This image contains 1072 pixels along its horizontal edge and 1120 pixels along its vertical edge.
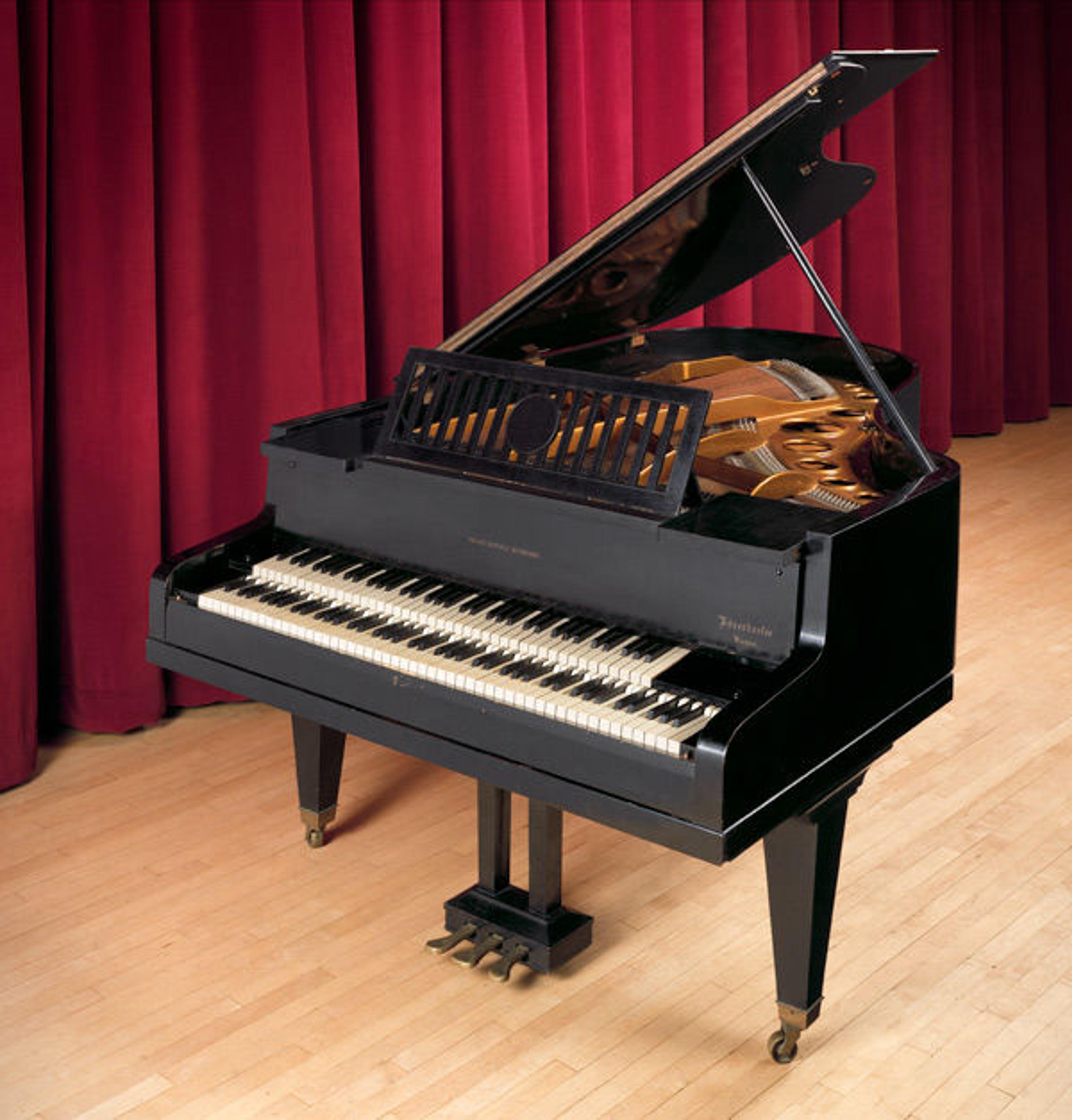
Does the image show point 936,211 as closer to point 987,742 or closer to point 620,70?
point 620,70

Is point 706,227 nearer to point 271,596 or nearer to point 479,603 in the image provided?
point 479,603

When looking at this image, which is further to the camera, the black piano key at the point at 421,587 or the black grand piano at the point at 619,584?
the black piano key at the point at 421,587

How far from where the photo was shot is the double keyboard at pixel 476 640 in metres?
A: 2.08

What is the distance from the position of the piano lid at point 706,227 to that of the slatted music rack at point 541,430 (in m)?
0.16

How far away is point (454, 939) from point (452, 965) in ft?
0.21

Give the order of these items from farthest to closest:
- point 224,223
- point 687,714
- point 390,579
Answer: point 224,223
point 390,579
point 687,714

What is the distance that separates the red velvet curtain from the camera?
131 inches

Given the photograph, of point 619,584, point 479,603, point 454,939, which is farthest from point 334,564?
point 454,939

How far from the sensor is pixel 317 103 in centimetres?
376

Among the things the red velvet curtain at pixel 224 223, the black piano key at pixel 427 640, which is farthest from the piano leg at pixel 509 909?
the red velvet curtain at pixel 224 223

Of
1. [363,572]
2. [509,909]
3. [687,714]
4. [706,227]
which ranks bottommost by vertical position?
[509,909]

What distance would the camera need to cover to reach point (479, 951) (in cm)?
262

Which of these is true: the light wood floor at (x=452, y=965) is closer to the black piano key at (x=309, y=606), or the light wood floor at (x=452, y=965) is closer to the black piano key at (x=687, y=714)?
the black piano key at (x=687, y=714)

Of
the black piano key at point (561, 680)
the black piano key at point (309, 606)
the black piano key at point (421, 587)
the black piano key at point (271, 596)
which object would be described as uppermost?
the black piano key at point (421, 587)
